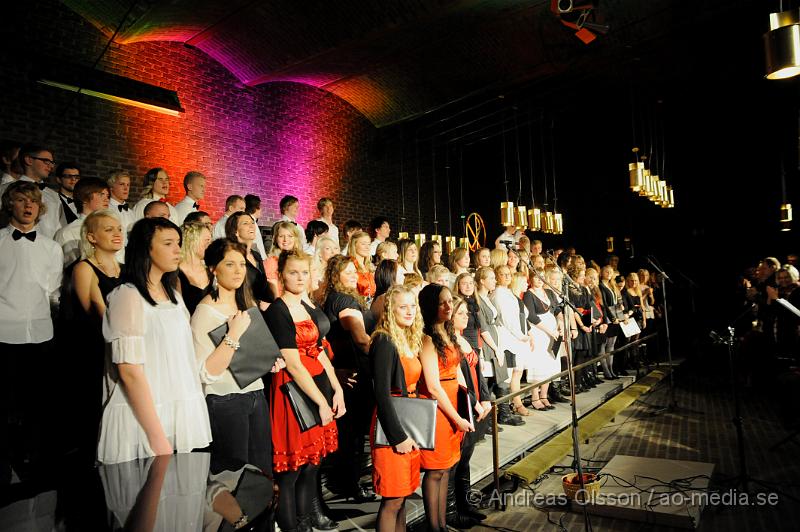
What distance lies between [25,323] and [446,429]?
2840 mm

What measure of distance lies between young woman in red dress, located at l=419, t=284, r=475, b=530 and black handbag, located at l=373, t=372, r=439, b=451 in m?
0.31

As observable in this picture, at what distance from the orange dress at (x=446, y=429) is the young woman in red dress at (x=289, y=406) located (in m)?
0.62

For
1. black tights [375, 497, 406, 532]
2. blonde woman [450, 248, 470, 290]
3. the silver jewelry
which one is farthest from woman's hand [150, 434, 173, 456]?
blonde woman [450, 248, 470, 290]

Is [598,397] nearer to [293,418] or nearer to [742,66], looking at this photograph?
[293,418]

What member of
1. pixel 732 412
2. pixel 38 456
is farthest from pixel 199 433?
pixel 732 412

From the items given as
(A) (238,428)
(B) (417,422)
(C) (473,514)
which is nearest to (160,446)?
(A) (238,428)

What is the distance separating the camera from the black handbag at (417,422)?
3.10m

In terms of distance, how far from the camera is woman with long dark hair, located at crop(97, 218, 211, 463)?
7.41 ft

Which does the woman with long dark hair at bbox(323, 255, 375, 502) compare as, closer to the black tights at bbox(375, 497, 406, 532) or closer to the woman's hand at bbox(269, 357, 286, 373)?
the woman's hand at bbox(269, 357, 286, 373)

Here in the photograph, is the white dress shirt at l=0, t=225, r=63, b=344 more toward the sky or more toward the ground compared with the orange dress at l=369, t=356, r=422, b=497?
more toward the sky

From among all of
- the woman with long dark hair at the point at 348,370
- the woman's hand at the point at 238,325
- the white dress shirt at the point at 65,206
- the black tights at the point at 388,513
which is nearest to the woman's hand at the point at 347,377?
the woman with long dark hair at the point at 348,370

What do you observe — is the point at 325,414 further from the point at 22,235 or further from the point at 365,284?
the point at 22,235

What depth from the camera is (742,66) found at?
10.2 meters

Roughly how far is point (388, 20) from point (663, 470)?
20.9 feet
